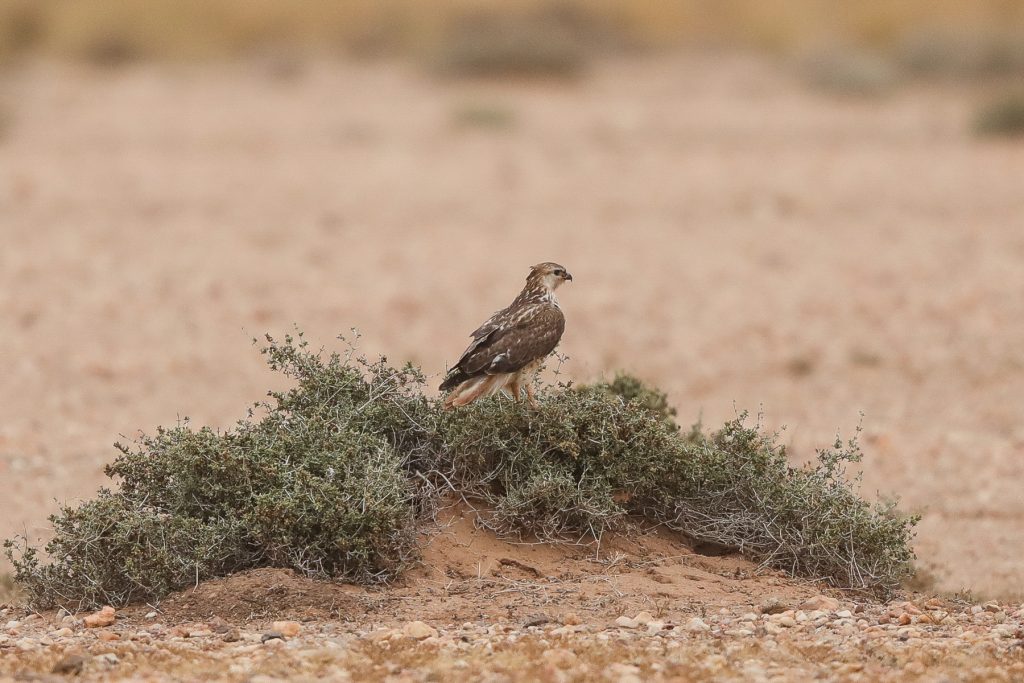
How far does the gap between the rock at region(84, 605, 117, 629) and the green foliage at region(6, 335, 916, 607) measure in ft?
0.55

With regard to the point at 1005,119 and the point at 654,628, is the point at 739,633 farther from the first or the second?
the point at 1005,119

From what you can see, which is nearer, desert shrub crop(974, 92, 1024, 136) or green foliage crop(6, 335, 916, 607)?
green foliage crop(6, 335, 916, 607)

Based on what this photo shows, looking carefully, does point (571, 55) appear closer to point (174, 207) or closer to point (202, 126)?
point (202, 126)

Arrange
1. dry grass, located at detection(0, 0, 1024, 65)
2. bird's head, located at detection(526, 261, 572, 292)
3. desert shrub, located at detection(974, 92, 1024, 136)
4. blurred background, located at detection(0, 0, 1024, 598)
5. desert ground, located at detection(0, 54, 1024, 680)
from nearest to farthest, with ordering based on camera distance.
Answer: bird's head, located at detection(526, 261, 572, 292)
desert ground, located at detection(0, 54, 1024, 680)
blurred background, located at detection(0, 0, 1024, 598)
desert shrub, located at detection(974, 92, 1024, 136)
dry grass, located at detection(0, 0, 1024, 65)

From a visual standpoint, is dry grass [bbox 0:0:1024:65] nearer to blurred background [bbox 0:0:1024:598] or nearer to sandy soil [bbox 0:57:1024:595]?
blurred background [bbox 0:0:1024:598]

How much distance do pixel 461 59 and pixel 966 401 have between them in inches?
840

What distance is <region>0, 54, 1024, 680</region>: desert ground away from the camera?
11.0 metres

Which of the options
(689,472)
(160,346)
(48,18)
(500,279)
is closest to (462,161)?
(500,279)

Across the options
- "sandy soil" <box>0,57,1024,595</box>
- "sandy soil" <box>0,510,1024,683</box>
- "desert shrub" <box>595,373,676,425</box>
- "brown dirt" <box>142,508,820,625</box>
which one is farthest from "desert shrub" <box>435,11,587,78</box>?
"sandy soil" <box>0,510,1024,683</box>

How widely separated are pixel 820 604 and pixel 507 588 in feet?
4.36

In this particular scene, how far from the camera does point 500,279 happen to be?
51.1ft

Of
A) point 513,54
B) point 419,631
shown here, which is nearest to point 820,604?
point 419,631

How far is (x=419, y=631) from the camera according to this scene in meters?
5.70

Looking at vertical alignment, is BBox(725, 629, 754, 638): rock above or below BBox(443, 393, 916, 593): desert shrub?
below
